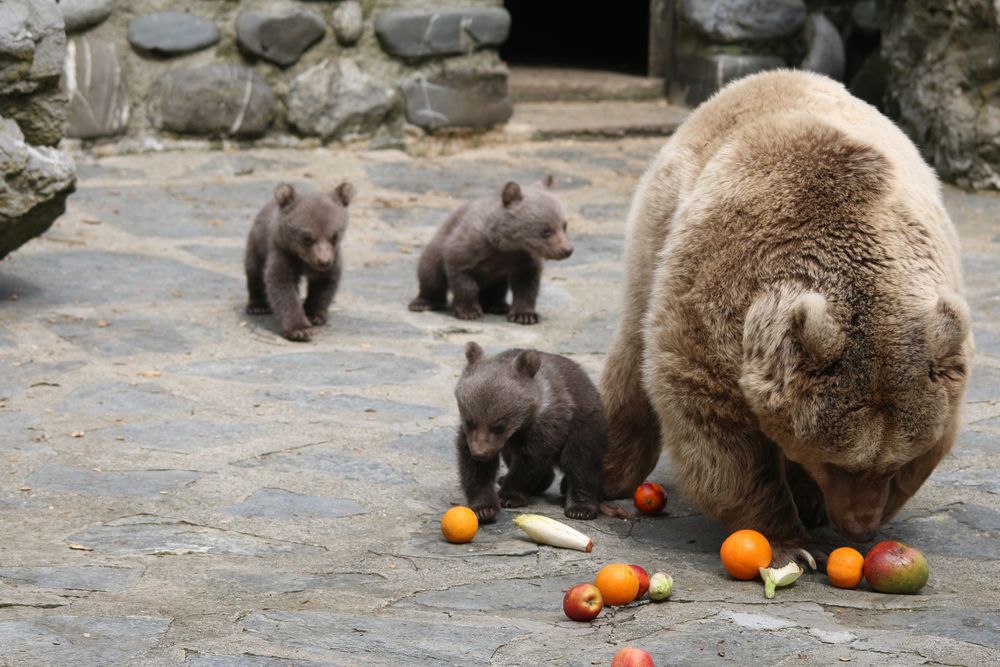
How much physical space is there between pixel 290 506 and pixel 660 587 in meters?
1.48

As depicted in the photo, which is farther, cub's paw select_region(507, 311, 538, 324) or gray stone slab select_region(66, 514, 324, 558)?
cub's paw select_region(507, 311, 538, 324)

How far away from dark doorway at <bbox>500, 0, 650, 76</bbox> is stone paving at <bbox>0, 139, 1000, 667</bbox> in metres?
5.83

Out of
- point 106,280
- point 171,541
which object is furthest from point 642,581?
point 106,280

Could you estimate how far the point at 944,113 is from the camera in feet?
34.9

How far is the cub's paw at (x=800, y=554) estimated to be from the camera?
4289mm

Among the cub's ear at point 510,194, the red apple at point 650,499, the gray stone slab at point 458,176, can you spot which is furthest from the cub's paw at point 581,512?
the gray stone slab at point 458,176

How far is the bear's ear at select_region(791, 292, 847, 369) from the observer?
149 inches

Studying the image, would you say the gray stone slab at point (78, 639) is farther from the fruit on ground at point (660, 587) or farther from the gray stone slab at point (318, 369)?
the gray stone slab at point (318, 369)

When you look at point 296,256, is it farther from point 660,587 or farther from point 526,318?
point 660,587

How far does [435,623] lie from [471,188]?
6.97 meters

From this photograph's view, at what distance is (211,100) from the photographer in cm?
1054

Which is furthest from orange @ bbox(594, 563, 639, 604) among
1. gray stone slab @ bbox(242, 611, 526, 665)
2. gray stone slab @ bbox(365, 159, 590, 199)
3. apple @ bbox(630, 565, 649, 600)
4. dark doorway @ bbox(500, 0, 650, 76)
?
dark doorway @ bbox(500, 0, 650, 76)

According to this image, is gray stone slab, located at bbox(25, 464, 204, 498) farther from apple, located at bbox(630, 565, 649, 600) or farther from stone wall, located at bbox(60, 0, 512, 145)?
stone wall, located at bbox(60, 0, 512, 145)

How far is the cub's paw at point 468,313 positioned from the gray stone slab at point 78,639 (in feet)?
14.1
